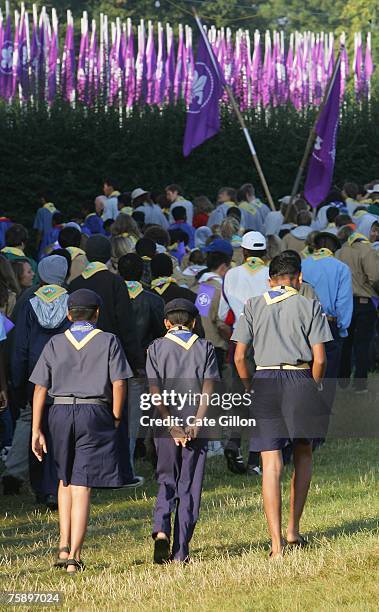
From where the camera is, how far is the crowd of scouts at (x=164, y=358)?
8156 mm

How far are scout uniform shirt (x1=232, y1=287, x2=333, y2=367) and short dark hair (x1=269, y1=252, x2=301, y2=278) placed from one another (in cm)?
17

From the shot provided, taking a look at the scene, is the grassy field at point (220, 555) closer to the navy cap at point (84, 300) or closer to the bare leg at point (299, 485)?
the bare leg at point (299, 485)

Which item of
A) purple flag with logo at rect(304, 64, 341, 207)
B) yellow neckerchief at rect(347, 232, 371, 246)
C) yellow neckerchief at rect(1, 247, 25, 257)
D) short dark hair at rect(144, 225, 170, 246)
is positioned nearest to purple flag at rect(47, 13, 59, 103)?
purple flag with logo at rect(304, 64, 341, 207)

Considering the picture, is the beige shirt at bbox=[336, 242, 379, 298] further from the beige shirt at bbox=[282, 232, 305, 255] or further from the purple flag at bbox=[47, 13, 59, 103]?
the purple flag at bbox=[47, 13, 59, 103]

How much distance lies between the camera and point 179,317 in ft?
27.6

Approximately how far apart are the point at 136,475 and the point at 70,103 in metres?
18.1

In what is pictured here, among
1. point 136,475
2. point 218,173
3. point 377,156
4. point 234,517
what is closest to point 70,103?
point 218,173

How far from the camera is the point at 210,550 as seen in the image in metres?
8.71

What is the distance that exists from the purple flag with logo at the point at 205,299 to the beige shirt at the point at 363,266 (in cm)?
398

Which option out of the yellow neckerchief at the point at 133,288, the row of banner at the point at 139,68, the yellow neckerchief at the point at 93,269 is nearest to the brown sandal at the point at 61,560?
the yellow neckerchief at the point at 93,269

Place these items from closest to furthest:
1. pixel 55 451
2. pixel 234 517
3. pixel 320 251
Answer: pixel 55 451 → pixel 234 517 → pixel 320 251

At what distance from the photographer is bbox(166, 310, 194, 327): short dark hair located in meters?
8.42

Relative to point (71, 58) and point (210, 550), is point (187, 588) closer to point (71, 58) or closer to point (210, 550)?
point (210, 550)

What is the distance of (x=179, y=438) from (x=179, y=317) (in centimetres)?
75
